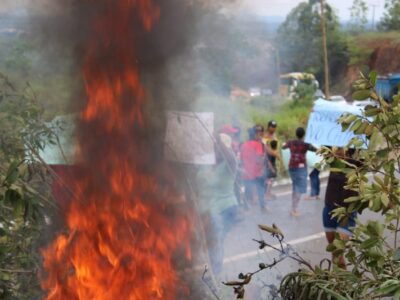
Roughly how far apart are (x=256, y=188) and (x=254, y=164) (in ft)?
1.41

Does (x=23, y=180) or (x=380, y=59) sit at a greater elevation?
(x=380, y=59)

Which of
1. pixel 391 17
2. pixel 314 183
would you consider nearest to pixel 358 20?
pixel 391 17

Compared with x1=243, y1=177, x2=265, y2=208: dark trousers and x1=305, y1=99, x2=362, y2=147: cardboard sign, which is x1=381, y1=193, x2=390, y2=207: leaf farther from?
x1=243, y1=177, x2=265, y2=208: dark trousers

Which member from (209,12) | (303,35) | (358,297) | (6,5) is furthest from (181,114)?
(303,35)

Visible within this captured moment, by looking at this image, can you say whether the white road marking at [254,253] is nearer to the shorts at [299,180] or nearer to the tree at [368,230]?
the shorts at [299,180]

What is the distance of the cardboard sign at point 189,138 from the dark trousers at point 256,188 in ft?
12.2

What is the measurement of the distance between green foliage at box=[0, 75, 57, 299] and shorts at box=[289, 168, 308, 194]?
4.99m

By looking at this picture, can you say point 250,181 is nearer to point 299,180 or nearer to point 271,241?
point 299,180

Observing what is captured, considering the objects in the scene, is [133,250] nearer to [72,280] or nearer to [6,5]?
[72,280]

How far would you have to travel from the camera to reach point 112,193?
3.63 metres

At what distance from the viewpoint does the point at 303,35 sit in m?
25.6

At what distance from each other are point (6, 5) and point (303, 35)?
23142mm

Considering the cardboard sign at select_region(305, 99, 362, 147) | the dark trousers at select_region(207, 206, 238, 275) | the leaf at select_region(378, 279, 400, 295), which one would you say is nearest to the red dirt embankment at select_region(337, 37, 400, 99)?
the cardboard sign at select_region(305, 99, 362, 147)

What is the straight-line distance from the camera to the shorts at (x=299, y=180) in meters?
8.56
